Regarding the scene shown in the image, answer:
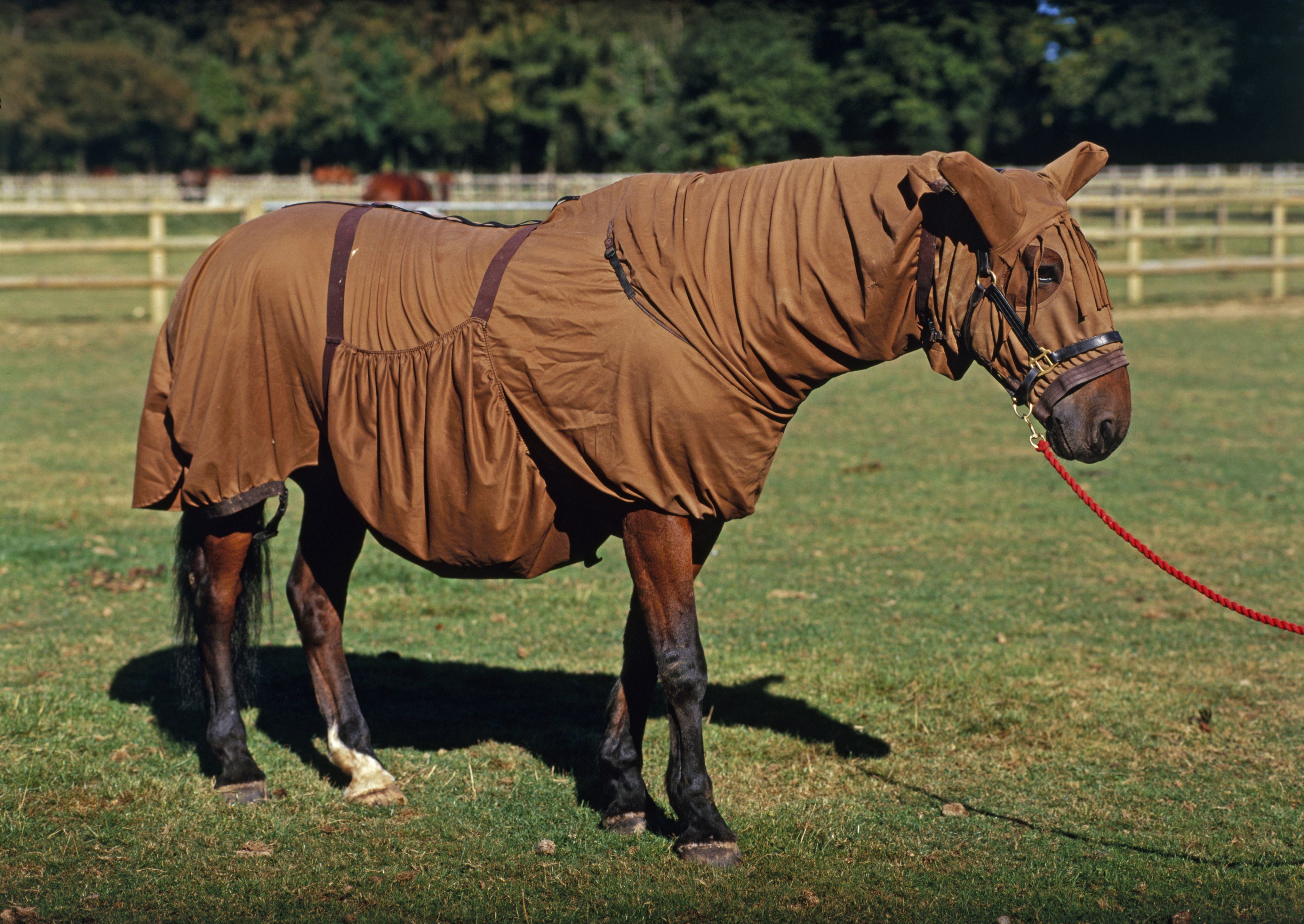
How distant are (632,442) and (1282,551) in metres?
5.72

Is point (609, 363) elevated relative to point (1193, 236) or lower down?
lower down

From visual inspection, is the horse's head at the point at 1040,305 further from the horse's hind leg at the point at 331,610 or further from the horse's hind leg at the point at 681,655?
the horse's hind leg at the point at 331,610

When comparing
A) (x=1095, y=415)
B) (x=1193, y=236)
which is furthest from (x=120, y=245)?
(x=1193, y=236)

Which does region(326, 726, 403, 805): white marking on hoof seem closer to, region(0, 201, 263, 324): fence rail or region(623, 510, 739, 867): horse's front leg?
region(623, 510, 739, 867): horse's front leg

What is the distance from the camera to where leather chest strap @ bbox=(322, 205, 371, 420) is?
12.4ft

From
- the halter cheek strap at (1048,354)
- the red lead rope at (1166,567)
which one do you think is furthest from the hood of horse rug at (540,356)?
the red lead rope at (1166,567)

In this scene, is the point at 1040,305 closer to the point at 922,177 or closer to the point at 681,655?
the point at 922,177

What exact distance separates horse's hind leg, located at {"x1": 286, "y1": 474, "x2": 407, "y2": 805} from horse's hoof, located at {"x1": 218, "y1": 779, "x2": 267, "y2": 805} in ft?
0.85

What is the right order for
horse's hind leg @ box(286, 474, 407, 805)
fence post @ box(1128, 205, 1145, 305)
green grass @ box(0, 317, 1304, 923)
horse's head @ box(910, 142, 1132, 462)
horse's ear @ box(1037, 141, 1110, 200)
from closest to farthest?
horse's head @ box(910, 142, 1132, 462) < horse's ear @ box(1037, 141, 1110, 200) < green grass @ box(0, 317, 1304, 923) < horse's hind leg @ box(286, 474, 407, 805) < fence post @ box(1128, 205, 1145, 305)

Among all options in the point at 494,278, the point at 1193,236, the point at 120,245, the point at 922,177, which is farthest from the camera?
the point at 1193,236

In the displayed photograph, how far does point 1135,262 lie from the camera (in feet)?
61.3

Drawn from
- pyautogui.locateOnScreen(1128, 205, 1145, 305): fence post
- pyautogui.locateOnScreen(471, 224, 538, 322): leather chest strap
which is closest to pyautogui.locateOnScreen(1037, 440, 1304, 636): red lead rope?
pyautogui.locateOnScreen(471, 224, 538, 322): leather chest strap

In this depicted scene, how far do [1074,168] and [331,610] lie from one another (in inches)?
116

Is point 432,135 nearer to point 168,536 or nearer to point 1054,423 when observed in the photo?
point 168,536
